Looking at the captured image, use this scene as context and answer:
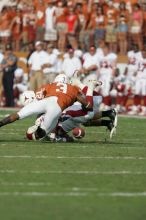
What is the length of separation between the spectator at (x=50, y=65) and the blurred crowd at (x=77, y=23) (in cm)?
182

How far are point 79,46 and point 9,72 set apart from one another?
2205 millimetres

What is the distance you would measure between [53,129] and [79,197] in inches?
204

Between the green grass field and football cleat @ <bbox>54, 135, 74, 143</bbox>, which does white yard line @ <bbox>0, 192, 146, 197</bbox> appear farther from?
football cleat @ <bbox>54, 135, 74, 143</bbox>

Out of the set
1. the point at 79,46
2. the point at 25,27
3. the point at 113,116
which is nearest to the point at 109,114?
the point at 113,116

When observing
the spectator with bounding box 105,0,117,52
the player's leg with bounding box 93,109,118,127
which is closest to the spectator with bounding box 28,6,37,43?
the spectator with bounding box 105,0,117,52

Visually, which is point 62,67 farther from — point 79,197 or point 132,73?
point 79,197

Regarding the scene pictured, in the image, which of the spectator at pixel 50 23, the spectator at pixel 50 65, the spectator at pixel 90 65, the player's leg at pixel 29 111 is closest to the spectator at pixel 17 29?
the spectator at pixel 50 23

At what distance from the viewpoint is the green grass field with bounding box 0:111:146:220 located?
Answer: 802cm

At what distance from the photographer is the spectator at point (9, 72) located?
2422cm

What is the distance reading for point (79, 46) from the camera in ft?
84.2

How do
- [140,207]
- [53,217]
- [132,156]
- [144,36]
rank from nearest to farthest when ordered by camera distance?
[53,217] → [140,207] → [132,156] → [144,36]

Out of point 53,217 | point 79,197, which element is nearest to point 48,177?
point 79,197

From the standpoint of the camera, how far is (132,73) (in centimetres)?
2392

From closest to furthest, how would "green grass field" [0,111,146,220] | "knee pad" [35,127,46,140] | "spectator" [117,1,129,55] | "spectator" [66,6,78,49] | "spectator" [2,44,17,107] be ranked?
"green grass field" [0,111,146,220], "knee pad" [35,127,46,140], "spectator" [2,44,17,107], "spectator" [117,1,129,55], "spectator" [66,6,78,49]
